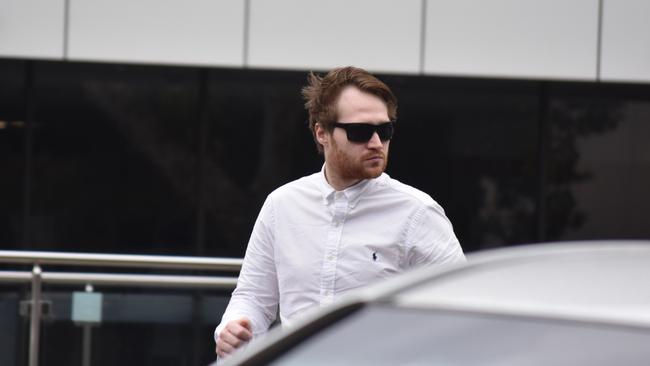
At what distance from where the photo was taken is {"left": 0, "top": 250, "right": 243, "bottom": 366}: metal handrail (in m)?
7.41

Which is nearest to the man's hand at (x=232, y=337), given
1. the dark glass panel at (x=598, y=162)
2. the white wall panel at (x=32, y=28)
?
the white wall panel at (x=32, y=28)

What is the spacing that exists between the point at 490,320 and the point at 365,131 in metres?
2.01

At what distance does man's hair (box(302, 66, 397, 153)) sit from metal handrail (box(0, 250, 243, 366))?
3.06m

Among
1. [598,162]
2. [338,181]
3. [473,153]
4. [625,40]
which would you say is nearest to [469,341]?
[338,181]

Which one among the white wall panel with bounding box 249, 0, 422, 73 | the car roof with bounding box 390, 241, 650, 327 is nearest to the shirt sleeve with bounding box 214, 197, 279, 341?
the car roof with bounding box 390, 241, 650, 327

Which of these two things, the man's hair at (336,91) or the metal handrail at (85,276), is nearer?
the man's hair at (336,91)

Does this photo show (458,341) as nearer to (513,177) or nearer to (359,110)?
(359,110)

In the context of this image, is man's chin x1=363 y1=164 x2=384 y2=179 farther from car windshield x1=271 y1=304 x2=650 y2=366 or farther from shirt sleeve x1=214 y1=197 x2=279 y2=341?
car windshield x1=271 y1=304 x2=650 y2=366

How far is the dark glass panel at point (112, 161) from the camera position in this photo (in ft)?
42.9

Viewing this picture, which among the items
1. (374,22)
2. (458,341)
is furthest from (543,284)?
(374,22)

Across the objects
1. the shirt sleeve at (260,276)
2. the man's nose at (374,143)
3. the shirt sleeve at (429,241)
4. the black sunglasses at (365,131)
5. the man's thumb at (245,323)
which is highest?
the black sunglasses at (365,131)

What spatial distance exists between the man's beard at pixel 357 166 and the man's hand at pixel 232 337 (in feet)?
1.84

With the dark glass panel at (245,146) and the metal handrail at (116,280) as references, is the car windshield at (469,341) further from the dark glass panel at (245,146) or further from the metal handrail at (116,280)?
the dark glass panel at (245,146)

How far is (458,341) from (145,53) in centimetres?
1061
